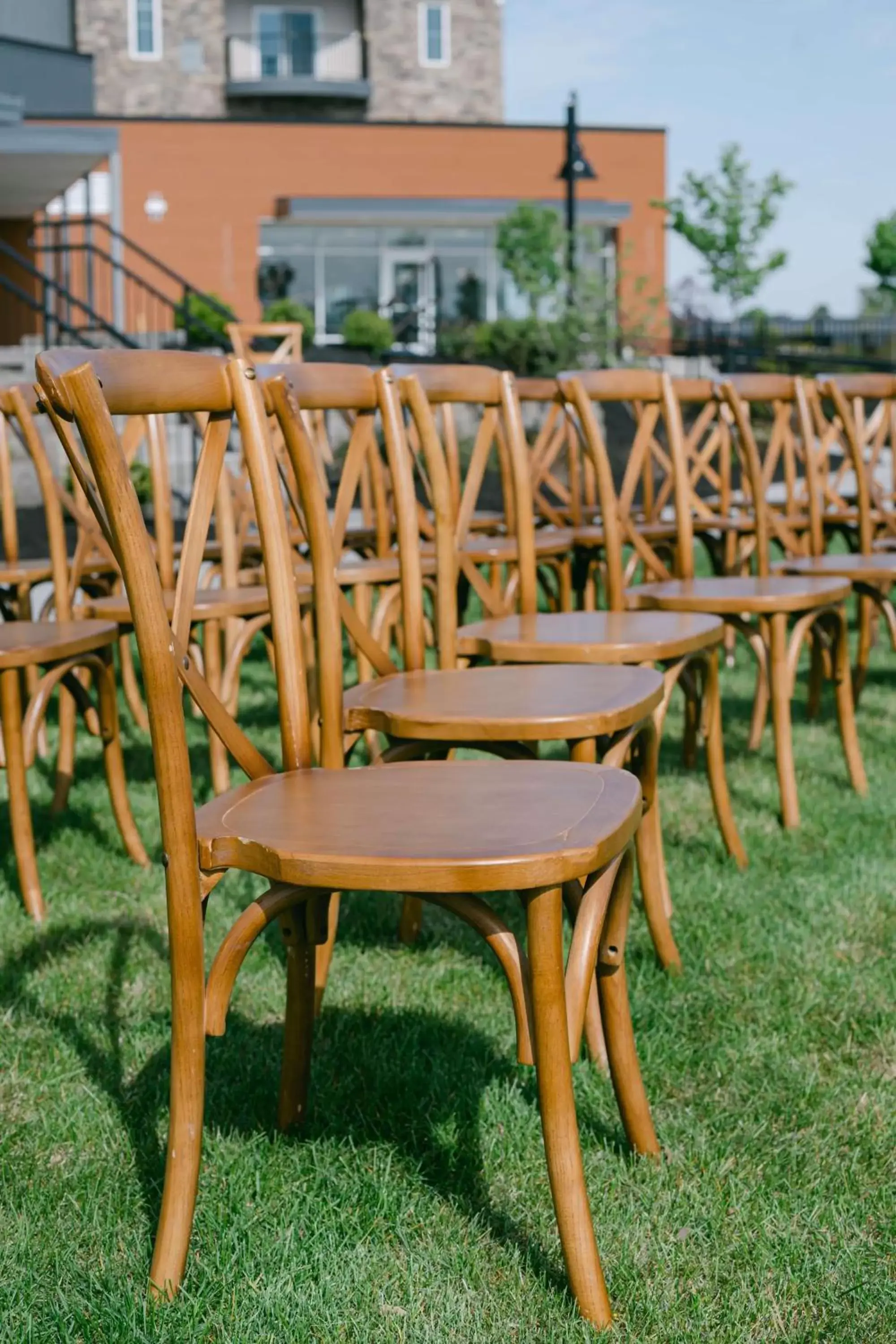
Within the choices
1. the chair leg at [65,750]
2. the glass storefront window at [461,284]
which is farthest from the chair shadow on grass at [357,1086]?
the glass storefront window at [461,284]

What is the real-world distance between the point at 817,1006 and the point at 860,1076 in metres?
0.29

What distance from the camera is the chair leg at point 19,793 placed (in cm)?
310

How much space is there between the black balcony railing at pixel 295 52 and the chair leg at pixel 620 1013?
116 feet

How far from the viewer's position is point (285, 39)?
35719 millimetres

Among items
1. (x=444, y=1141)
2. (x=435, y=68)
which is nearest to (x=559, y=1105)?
(x=444, y=1141)

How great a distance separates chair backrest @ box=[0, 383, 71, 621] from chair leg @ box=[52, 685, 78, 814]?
11.0 inches

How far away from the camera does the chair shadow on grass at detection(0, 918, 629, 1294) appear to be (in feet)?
6.72

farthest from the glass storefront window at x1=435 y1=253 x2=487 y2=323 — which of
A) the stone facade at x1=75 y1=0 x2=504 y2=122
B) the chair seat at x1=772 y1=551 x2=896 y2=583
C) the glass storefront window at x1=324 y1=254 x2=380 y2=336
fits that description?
the chair seat at x1=772 y1=551 x2=896 y2=583

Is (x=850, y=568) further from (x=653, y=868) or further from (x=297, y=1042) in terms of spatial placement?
(x=297, y=1042)

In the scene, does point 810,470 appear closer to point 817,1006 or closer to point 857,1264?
point 817,1006

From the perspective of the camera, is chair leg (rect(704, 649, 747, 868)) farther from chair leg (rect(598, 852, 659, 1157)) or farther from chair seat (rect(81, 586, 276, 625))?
chair leg (rect(598, 852, 659, 1157))

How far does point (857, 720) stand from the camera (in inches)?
197

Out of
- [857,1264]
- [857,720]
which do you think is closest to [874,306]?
[857,720]

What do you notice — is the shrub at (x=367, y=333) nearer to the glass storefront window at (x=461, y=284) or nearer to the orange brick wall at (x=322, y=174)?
the orange brick wall at (x=322, y=174)
